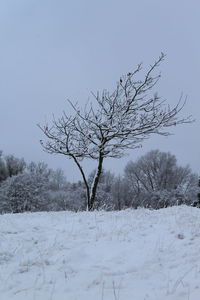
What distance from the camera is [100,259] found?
584 centimetres

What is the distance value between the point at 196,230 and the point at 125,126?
22.0 ft

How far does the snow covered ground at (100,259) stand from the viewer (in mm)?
4691

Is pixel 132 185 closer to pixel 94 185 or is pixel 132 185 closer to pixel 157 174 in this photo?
pixel 157 174

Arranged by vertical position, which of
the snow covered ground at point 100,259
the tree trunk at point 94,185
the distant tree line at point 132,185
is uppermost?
the distant tree line at point 132,185

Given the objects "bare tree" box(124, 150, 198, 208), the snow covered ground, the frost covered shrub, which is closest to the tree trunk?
the snow covered ground

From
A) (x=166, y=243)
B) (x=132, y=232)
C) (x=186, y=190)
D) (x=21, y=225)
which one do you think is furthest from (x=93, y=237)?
(x=186, y=190)

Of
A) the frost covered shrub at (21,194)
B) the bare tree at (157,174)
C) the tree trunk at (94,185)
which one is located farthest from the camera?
the bare tree at (157,174)

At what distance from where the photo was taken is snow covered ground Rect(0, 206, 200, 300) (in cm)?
469

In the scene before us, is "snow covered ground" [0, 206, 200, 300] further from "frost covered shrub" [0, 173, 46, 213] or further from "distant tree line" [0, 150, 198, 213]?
"distant tree line" [0, 150, 198, 213]

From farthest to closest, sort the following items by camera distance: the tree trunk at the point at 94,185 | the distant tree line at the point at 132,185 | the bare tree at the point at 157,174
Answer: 1. the bare tree at the point at 157,174
2. the distant tree line at the point at 132,185
3. the tree trunk at the point at 94,185

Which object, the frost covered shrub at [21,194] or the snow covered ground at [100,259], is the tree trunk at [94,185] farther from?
the frost covered shrub at [21,194]

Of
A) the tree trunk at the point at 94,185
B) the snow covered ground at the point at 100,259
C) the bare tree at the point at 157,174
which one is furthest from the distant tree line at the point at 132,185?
the snow covered ground at the point at 100,259

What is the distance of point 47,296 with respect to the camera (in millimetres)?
4582

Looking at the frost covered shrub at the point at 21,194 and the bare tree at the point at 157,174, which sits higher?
the bare tree at the point at 157,174
